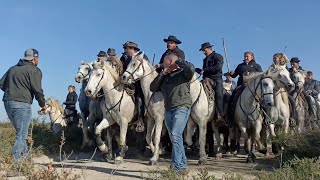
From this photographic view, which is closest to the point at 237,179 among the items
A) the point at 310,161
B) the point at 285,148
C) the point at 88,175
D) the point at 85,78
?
the point at 310,161

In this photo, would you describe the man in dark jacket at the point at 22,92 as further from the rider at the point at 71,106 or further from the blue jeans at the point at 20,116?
the rider at the point at 71,106

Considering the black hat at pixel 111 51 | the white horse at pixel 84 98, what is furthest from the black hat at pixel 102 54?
the white horse at pixel 84 98

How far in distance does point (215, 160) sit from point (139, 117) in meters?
2.30

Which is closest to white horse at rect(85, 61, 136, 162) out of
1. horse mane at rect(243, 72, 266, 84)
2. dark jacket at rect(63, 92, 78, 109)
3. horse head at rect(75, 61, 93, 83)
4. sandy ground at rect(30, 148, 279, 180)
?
sandy ground at rect(30, 148, 279, 180)

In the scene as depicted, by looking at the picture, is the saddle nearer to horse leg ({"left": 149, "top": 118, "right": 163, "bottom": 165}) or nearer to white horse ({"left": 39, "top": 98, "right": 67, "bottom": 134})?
horse leg ({"left": 149, "top": 118, "right": 163, "bottom": 165})

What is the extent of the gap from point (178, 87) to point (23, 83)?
10.7ft

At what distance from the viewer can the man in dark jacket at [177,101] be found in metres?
7.50

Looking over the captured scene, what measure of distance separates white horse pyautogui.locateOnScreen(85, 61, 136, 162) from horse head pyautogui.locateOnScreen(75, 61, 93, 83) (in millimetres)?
2408

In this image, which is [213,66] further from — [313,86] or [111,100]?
[313,86]

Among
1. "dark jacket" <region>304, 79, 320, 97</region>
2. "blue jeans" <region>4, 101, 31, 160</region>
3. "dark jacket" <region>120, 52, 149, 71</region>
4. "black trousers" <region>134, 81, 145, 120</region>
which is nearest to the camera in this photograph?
"blue jeans" <region>4, 101, 31, 160</region>

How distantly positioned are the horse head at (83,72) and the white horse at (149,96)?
9.63 ft

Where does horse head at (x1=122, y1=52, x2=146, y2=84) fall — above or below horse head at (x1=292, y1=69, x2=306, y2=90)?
below

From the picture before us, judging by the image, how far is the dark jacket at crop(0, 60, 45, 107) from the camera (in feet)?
27.6

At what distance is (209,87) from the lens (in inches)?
419
